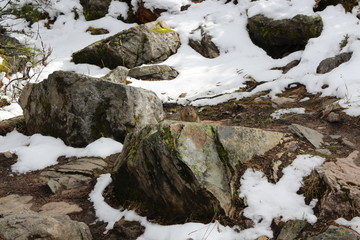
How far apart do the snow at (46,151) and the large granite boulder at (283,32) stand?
6835 millimetres

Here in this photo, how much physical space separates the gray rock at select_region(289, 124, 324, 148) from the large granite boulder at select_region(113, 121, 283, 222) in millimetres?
748

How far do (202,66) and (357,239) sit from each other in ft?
28.1

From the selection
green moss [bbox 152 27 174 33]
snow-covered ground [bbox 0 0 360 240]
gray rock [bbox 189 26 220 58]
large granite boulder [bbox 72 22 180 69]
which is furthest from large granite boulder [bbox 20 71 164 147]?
green moss [bbox 152 27 174 33]

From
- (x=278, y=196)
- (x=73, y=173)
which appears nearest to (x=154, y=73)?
(x=73, y=173)

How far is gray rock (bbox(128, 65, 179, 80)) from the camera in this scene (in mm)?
10375

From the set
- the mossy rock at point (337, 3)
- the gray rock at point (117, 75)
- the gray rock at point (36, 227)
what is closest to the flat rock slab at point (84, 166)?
the gray rock at point (36, 227)

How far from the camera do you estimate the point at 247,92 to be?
8.21 m

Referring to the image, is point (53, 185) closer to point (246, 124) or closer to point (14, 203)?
point (14, 203)

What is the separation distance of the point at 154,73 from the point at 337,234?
8.49 meters

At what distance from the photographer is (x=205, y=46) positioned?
11.3 metres

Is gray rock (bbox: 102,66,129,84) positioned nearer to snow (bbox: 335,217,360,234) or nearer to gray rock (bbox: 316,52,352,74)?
gray rock (bbox: 316,52,352,74)

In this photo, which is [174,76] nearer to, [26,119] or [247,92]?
[247,92]

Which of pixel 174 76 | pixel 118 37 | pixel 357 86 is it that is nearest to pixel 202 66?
pixel 174 76

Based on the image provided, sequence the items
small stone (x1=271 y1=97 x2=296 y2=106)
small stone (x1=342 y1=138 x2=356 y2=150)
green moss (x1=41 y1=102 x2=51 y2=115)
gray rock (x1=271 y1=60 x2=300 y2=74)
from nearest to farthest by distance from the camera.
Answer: small stone (x1=342 y1=138 x2=356 y2=150)
green moss (x1=41 y1=102 x2=51 y2=115)
small stone (x1=271 y1=97 x2=296 y2=106)
gray rock (x1=271 y1=60 x2=300 y2=74)
